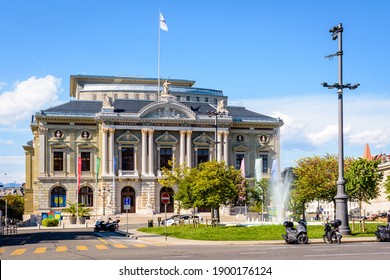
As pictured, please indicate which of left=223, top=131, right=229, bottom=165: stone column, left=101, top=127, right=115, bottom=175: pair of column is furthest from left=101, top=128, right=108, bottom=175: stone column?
left=223, top=131, right=229, bottom=165: stone column

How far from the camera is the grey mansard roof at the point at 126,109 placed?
9619 centimetres

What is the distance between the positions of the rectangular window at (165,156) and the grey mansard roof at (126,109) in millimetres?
6890

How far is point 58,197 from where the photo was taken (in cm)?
9525

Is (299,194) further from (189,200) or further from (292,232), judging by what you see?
(292,232)

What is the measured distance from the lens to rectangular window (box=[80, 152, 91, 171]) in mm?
96438

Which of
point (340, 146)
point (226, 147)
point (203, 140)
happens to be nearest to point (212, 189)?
point (340, 146)

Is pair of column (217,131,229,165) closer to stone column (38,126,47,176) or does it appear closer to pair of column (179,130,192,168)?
pair of column (179,130,192,168)

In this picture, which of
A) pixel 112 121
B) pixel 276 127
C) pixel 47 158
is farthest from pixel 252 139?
pixel 47 158

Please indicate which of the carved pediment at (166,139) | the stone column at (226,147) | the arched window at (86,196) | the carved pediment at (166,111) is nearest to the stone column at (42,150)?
the arched window at (86,196)

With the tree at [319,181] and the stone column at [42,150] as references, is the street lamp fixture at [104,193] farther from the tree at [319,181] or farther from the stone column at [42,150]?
the tree at [319,181]

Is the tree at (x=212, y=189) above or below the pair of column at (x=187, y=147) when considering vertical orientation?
below

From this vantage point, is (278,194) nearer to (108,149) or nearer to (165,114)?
(165,114)

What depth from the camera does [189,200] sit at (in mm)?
64000

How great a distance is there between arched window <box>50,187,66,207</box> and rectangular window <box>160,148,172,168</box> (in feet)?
48.1
